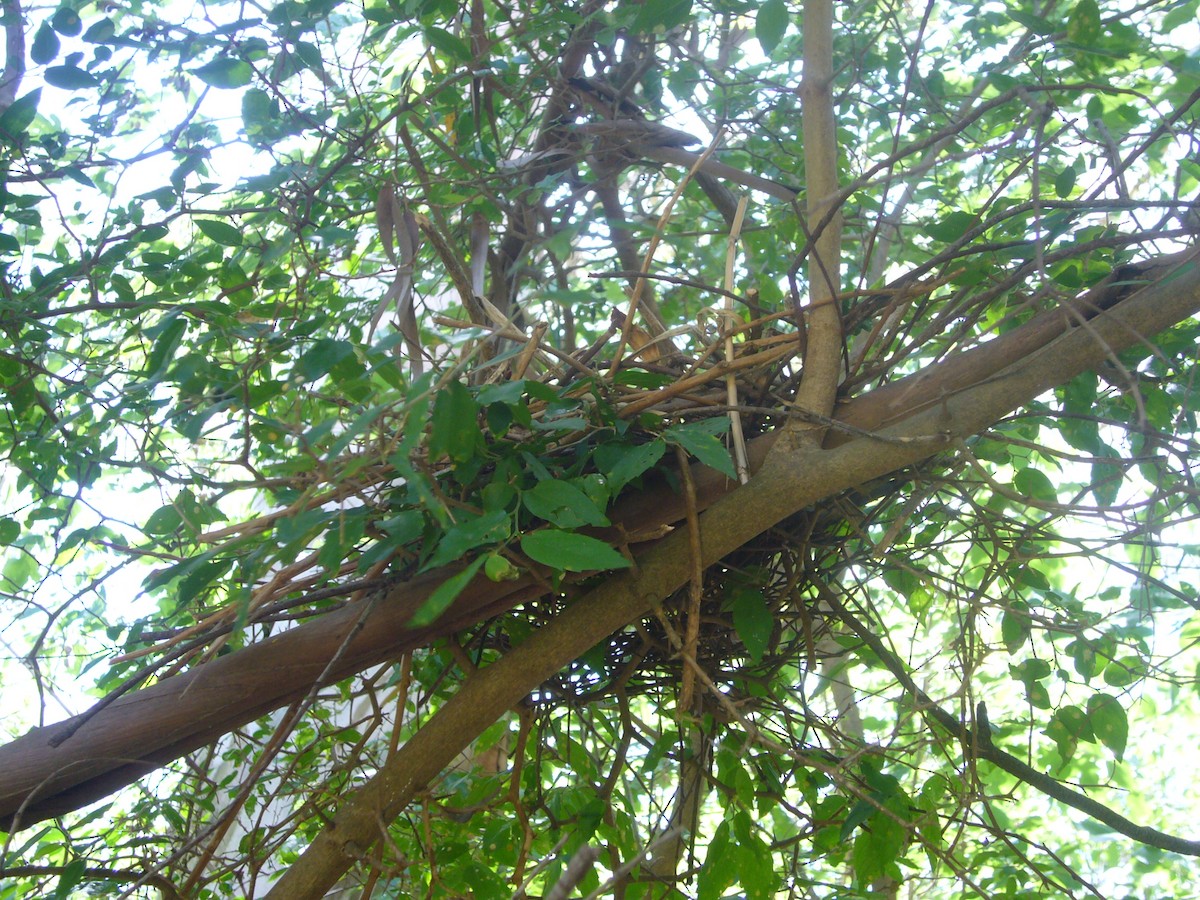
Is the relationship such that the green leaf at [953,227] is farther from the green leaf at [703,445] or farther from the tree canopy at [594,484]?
the green leaf at [703,445]

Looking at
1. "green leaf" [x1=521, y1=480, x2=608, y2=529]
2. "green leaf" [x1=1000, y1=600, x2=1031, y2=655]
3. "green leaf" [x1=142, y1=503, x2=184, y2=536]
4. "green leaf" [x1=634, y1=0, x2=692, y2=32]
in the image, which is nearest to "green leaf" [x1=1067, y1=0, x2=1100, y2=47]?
"green leaf" [x1=634, y1=0, x2=692, y2=32]

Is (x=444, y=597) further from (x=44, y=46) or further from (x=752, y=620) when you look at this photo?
(x=44, y=46)

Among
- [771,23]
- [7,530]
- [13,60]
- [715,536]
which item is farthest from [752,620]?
[13,60]

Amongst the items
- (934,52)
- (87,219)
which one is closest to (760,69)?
(934,52)

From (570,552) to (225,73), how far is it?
80cm

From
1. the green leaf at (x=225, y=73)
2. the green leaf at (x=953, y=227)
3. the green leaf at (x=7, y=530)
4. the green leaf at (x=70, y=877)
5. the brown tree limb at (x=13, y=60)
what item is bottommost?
the green leaf at (x=70, y=877)

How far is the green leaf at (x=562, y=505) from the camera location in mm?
691

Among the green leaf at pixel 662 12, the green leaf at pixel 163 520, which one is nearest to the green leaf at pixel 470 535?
the green leaf at pixel 163 520

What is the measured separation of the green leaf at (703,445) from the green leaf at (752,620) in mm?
206

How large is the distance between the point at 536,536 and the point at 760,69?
1449 mm

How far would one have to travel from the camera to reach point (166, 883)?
860mm

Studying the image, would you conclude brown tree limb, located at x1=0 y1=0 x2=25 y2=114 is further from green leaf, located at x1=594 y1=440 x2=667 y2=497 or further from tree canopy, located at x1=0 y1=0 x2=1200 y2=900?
green leaf, located at x1=594 y1=440 x2=667 y2=497

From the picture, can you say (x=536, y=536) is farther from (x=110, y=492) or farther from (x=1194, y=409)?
(x=110, y=492)

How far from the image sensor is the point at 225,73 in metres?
1.12
